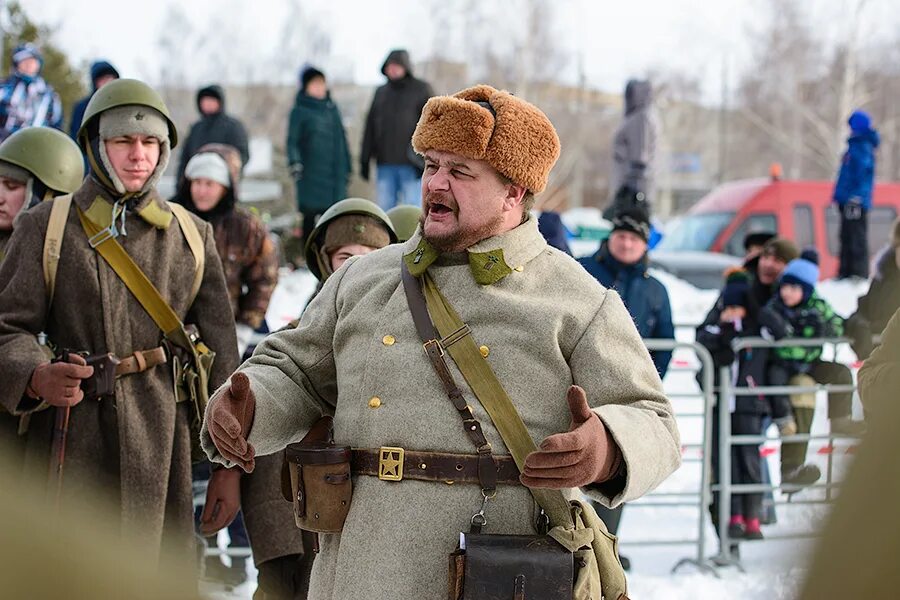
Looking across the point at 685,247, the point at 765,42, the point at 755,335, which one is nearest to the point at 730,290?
the point at 755,335

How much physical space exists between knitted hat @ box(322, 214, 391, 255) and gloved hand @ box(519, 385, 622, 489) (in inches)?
79.9

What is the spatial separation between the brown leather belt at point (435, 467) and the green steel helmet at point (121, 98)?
1840 millimetres

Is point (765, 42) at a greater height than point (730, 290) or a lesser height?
greater

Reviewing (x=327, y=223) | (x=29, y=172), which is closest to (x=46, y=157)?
(x=29, y=172)

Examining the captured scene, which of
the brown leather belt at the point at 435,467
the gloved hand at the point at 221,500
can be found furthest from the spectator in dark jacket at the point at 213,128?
the brown leather belt at the point at 435,467

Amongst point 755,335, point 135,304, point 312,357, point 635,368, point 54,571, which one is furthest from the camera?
point 755,335

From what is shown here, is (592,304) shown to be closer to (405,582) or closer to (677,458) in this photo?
(677,458)

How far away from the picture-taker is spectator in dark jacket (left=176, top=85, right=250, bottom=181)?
888 centimetres

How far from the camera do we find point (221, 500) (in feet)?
12.0

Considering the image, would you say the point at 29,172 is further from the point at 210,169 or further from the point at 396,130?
the point at 396,130

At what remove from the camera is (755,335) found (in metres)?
6.59

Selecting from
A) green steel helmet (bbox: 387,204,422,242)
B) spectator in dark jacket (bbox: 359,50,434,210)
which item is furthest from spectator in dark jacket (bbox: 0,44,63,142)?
green steel helmet (bbox: 387,204,422,242)

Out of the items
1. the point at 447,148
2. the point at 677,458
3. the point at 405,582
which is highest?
the point at 447,148

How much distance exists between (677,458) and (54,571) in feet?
6.77
